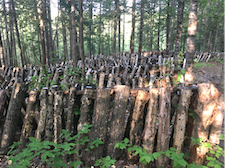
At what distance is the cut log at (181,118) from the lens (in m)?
2.81

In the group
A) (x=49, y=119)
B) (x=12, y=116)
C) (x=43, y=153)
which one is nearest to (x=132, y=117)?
(x=43, y=153)

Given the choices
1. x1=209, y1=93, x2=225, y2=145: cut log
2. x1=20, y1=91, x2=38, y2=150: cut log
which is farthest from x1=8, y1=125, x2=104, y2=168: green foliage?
x1=209, y1=93, x2=225, y2=145: cut log

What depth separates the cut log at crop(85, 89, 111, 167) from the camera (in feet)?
9.60

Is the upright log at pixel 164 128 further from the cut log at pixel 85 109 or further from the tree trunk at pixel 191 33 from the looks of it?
the tree trunk at pixel 191 33

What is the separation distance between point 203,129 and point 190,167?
836 mm

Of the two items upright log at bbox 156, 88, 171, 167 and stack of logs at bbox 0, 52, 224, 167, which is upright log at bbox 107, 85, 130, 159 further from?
upright log at bbox 156, 88, 171, 167

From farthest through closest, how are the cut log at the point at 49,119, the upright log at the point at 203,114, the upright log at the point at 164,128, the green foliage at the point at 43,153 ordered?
1. the cut log at the point at 49,119
2. the upright log at the point at 164,128
3. the upright log at the point at 203,114
4. the green foliage at the point at 43,153

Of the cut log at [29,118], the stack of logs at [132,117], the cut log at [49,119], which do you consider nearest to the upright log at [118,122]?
the stack of logs at [132,117]

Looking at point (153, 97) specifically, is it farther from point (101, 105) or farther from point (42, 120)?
point (42, 120)

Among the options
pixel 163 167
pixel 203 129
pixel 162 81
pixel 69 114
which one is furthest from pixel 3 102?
pixel 162 81

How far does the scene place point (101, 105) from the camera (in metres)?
3.02

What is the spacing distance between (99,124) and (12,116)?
234 cm

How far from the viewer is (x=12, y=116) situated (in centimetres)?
353

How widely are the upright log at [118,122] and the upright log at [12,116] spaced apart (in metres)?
2.53
